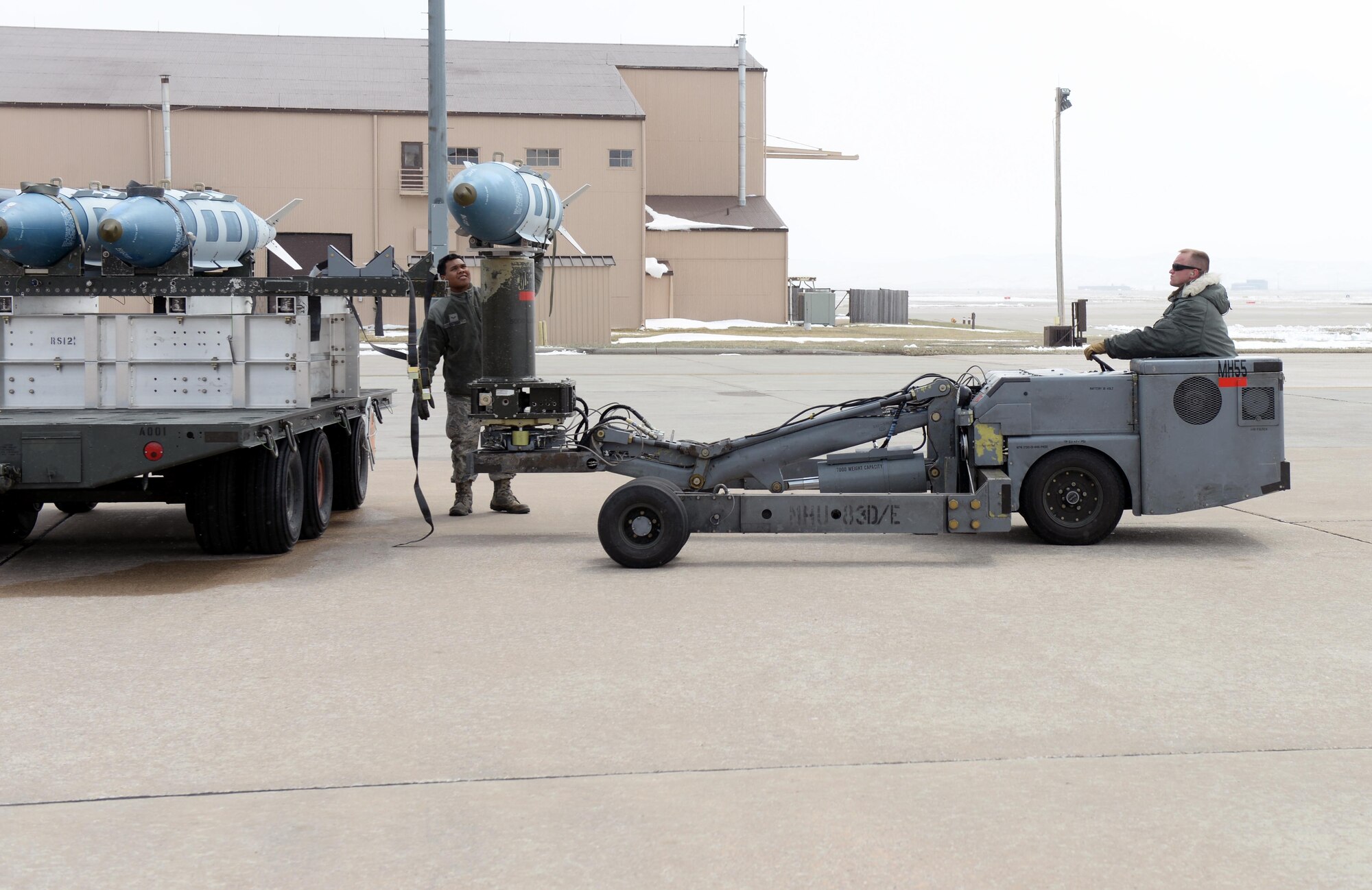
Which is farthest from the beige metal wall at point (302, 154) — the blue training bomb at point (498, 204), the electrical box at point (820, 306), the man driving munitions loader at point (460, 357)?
the blue training bomb at point (498, 204)

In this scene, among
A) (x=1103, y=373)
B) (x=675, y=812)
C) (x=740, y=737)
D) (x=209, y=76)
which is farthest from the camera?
(x=209, y=76)

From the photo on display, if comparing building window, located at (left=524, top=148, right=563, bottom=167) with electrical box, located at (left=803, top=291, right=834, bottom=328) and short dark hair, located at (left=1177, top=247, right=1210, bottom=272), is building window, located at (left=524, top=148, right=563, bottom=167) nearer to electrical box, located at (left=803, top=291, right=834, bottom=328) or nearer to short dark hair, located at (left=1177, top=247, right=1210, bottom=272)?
electrical box, located at (left=803, top=291, right=834, bottom=328)

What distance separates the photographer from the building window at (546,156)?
5306 centimetres

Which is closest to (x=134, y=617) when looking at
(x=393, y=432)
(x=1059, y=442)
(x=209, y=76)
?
(x=1059, y=442)

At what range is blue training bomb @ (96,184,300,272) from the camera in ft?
32.7

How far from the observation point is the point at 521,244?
1034cm

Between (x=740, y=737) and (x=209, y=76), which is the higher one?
(x=209, y=76)

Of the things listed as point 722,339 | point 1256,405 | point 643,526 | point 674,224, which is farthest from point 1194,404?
point 674,224

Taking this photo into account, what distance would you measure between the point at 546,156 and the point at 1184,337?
4503cm

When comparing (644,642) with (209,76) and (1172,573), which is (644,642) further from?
(209,76)

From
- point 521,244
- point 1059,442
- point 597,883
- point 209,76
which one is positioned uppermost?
point 209,76

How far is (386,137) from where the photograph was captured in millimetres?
51781

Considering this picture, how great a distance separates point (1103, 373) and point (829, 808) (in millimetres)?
6067

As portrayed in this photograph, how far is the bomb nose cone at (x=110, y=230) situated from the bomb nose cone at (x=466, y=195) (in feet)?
7.25
